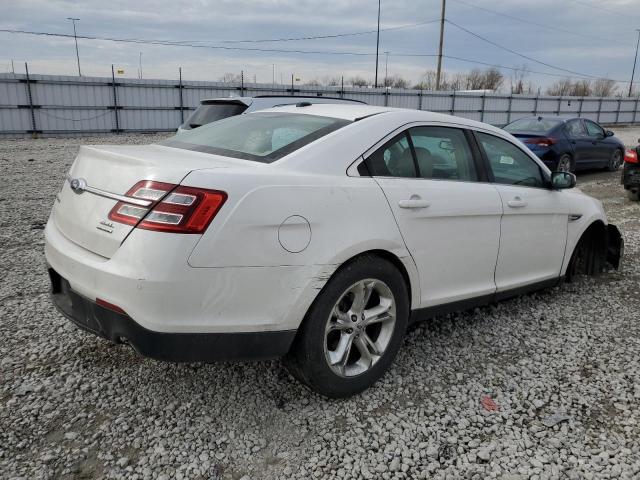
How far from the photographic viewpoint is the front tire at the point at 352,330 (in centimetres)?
263

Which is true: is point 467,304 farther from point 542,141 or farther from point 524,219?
point 542,141

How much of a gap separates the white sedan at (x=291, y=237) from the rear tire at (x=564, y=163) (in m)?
8.57

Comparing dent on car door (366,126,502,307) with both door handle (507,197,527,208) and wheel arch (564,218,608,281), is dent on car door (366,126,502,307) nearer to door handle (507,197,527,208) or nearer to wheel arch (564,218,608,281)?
door handle (507,197,527,208)

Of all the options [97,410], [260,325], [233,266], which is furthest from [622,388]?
[97,410]

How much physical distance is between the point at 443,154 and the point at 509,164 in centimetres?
78

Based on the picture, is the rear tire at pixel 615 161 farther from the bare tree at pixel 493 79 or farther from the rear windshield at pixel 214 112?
the bare tree at pixel 493 79

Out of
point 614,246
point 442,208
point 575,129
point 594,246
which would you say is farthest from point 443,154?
point 575,129

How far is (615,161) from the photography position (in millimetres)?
13867

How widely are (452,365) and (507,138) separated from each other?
1800mm

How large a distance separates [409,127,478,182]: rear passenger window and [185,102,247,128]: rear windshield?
16.2 ft

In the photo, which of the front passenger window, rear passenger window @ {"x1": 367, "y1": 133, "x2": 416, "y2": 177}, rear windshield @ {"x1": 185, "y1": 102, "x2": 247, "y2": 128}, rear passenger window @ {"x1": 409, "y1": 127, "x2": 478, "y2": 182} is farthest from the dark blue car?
rear passenger window @ {"x1": 367, "y1": 133, "x2": 416, "y2": 177}

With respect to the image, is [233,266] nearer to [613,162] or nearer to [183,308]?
[183,308]

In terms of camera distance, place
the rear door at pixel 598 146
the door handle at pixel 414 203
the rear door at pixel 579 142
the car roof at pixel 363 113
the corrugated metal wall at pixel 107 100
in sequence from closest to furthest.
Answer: the door handle at pixel 414 203 → the car roof at pixel 363 113 → the rear door at pixel 579 142 → the rear door at pixel 598 146 → the corrugated metal wall at pixel 107 100

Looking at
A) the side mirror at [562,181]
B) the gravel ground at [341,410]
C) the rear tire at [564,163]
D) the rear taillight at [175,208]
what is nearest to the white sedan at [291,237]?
the rear taillight at [175,208]
